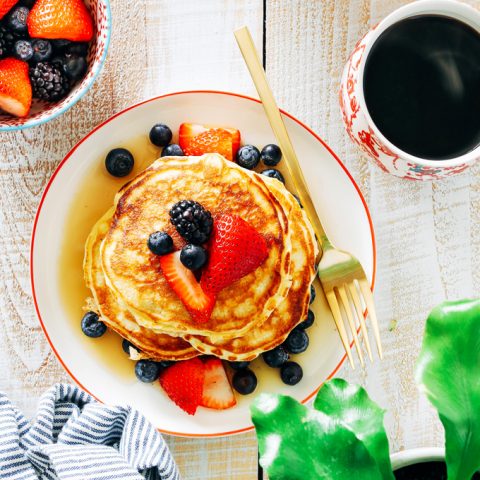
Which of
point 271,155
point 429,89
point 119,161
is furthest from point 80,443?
point 429,89

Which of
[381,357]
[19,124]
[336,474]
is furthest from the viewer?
[381,357]

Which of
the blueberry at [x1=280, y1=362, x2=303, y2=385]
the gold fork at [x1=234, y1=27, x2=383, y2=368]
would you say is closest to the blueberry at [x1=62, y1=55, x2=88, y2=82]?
the gold fork at [x1=234, y1=27, x2=383, y2=368]

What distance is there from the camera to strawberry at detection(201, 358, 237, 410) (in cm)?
146

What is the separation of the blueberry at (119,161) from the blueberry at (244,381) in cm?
49

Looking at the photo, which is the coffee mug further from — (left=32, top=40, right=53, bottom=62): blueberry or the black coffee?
(left=32, top=40, right=53, bottom=62): blueberry

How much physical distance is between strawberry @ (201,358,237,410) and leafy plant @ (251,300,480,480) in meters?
0.64

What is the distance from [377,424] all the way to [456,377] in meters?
0.11

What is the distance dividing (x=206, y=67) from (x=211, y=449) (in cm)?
83

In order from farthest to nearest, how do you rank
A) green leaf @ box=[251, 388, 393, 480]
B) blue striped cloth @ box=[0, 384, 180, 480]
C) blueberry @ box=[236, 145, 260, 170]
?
blueberry @ box=[236, 145, 260, 170] < blue striped cloth @ box=[0, 384, 180, 480] < green leaf @ box=[251, 388, 393, 480]

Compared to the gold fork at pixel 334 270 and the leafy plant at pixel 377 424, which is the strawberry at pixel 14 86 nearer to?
the gold fork at pixel 334 270

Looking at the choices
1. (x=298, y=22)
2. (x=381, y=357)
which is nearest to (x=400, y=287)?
(x=381, y=357)

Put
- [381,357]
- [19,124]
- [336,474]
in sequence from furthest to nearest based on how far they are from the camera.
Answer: [381,357] < [19,124] < [336,474]

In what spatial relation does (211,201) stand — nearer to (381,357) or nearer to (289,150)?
(289,150)

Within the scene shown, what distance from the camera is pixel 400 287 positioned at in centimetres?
153
